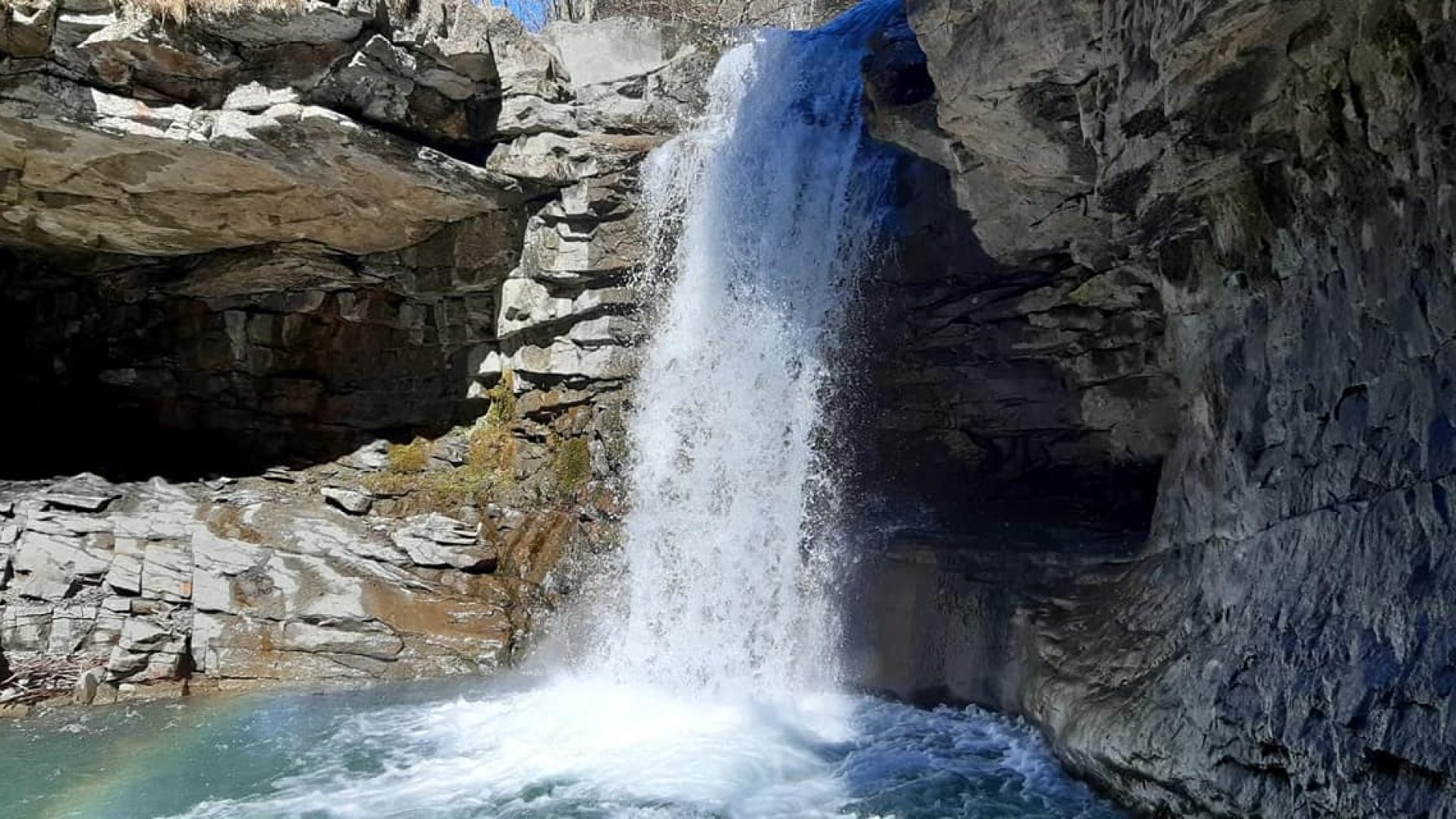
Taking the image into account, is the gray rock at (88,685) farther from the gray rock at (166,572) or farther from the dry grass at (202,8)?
the dry grass at (202,8)

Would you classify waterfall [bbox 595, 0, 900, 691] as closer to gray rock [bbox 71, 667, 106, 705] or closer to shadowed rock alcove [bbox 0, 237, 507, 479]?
shadowed rock alcove [bbox 0, 237, 507, 479]

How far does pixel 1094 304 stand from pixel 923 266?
1887mm

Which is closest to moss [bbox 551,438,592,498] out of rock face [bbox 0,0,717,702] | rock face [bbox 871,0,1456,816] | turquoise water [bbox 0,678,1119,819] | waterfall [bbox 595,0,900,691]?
rock face [bbox 0,0,717,702]

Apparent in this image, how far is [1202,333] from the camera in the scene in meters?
6.34

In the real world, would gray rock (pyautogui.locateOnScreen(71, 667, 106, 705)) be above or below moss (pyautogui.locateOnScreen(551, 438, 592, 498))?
below

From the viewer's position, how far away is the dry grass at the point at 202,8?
361 inches

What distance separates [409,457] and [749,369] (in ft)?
16.7

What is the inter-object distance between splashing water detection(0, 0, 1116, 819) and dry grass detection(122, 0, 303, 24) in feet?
14.0

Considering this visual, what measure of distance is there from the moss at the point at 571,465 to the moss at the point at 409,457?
2.03 meters

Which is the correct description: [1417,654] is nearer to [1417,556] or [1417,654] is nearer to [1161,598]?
[1417,556]

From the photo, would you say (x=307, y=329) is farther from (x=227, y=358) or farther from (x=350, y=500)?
(x=350, y=500)

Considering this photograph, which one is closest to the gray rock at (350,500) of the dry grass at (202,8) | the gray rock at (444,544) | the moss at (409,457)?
the gray rock at (444,544)

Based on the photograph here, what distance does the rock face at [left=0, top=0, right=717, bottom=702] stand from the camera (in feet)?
31.7

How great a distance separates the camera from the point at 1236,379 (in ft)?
19.3
